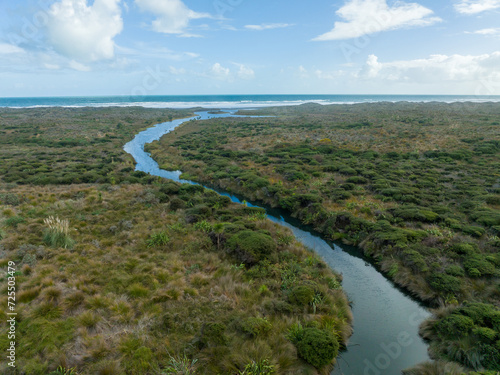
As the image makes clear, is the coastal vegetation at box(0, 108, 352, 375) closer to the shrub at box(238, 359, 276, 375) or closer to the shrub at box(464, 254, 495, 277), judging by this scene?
the shrub at box(238, 359, 276, 375)

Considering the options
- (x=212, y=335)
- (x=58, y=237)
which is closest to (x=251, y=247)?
(x=212, y=335)

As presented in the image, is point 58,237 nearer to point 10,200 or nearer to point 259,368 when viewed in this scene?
point 10,200

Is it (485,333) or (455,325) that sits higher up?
(485,333)

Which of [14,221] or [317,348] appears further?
[14,221]

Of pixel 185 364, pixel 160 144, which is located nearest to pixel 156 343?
pixel 185 364

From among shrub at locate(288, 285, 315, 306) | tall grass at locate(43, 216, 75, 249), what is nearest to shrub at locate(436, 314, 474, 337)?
shrub at locate(288, 285, 315, 306)

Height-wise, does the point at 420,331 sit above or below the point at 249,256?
below

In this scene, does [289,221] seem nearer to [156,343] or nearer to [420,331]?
[420,331]
